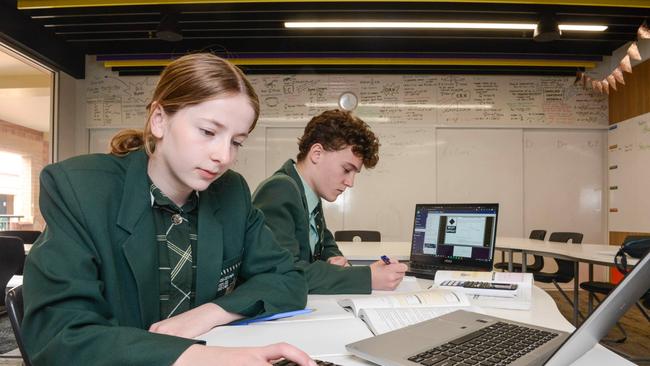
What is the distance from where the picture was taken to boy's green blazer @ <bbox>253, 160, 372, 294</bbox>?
135 centimetres

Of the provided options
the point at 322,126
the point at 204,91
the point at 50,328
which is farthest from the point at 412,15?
the point at 50,328

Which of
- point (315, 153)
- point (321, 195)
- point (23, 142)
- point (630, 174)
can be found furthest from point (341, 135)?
point (23, 142)

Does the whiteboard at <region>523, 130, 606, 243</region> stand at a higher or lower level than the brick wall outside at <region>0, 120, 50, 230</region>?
lower

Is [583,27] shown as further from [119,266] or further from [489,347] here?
[119,266]

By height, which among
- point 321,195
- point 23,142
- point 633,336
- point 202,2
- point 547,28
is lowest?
point 633,336

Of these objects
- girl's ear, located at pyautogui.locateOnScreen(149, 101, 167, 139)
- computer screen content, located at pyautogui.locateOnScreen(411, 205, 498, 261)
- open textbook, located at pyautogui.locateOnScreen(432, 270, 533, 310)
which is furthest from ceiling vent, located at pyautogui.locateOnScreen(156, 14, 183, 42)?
open textbook, located at pyautogui.locateOnScreen(432, 270, 533, 310)

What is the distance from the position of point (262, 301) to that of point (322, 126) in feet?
3.22

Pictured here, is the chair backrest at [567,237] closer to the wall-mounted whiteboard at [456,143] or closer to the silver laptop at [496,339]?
the wall-mounted whiteboard at [456,143]

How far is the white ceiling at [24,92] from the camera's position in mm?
5387

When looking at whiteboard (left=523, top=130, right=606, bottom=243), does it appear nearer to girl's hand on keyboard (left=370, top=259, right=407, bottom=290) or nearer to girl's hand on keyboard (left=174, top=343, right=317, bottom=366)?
girl's hand on keyboard (left=370, top=259, right=407, bottom=290)

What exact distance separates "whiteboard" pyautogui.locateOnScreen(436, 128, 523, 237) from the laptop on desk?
341cm

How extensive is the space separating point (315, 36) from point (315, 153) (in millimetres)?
3133

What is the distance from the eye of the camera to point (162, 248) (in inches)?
38.3

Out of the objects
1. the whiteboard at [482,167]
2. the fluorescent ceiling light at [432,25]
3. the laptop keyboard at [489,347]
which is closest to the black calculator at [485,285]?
the laptop keyboard at [489,347]
